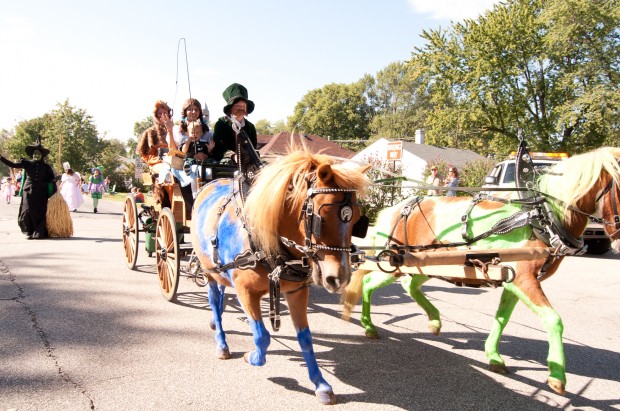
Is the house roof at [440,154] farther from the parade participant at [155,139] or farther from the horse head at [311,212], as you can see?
the horse head at [311,212]

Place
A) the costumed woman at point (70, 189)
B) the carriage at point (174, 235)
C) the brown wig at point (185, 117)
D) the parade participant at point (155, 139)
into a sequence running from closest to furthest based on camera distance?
the carriage at point (174, 235)
the brown wig at point (185, 117)
the parade participant at point (155, 139)
the costumed woman at point (70, 189)

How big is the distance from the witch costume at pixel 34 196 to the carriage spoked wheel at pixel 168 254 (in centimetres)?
676

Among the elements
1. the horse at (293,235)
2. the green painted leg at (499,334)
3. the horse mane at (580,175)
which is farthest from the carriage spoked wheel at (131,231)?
the horse mane at (580,175)

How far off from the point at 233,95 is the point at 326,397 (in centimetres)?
293

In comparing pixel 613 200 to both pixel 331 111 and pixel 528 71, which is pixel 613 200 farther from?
pixel 331 111

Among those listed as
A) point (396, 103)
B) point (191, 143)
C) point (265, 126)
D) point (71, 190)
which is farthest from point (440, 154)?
point (265, 126)

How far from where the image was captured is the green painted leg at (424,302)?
496cm

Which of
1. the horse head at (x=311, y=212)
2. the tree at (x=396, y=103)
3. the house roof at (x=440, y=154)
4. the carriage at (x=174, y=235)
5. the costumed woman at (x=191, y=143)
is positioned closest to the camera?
the horse head at (x=311, y=212)

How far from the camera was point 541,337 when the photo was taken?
5.13m

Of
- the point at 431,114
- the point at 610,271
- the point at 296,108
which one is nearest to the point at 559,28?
the point at 431,114

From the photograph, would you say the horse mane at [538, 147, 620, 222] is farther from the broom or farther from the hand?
the broom

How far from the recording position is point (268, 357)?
4211mm

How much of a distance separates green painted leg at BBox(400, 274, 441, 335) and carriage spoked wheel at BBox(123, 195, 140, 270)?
4557 millimetres

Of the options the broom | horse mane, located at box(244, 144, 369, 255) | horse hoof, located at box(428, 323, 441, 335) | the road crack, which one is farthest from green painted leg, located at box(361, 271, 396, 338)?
the broom
